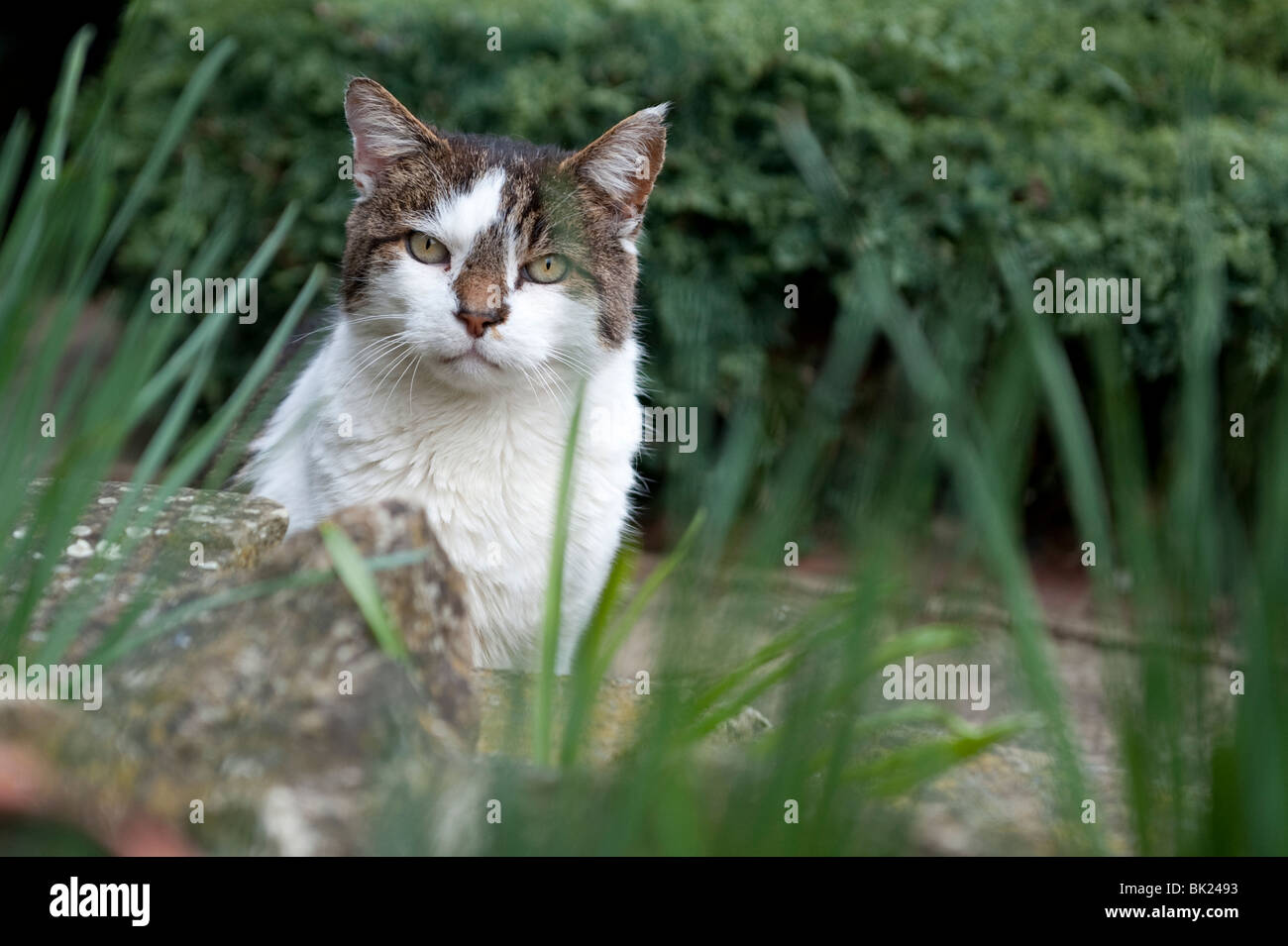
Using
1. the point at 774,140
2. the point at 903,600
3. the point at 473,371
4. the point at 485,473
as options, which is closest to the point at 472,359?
the point at 473,371

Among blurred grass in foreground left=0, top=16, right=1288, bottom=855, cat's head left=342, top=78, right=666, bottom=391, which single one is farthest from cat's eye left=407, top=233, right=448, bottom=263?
blurred grass in foreground left=0, top=16, right=1288, bottom=855

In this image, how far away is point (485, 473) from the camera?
2.55m

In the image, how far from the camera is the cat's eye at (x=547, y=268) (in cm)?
258

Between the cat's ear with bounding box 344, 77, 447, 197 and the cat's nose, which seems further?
the cat's ear with bounding box 344, 77, 447, 197

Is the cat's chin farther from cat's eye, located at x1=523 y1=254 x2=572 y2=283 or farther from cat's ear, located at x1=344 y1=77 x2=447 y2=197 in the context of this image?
cat's ear, located at x1=344 y1=77 x2=447 y2=197

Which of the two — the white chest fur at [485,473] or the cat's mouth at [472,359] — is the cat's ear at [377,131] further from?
the cat's mouth at [472,359]

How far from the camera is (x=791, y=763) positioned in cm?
95

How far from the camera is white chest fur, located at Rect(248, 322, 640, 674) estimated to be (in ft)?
8.20

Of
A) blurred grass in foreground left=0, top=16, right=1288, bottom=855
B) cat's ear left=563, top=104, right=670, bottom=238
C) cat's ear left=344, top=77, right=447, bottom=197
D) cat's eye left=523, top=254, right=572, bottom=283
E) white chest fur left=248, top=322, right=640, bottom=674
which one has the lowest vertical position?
blurred grass in foreground left=0, top=16, right=1288, bottom=855

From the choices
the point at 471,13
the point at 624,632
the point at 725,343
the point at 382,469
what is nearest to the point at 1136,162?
the point at 725,343

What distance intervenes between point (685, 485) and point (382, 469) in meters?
1.54

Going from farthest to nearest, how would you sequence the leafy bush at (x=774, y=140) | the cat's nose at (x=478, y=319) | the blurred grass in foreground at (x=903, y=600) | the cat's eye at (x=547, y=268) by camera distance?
1. the leafy bush at (x=774, y=140)
2. the cat's eye at (x=547, y=268)
3. the cat's nose at (x=478, y=319)
4. the blurred grass in foreground at (x=903, y=600)

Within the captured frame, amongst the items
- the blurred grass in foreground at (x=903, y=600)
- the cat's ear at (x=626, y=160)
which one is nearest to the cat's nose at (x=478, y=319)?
the cat's ear at (x=626, y=160)

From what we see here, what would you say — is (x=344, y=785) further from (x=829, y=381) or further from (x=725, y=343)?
(x=725, y=343)
